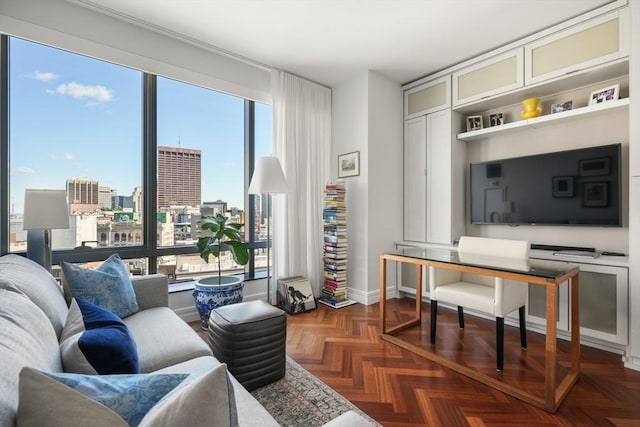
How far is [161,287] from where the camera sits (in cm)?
216

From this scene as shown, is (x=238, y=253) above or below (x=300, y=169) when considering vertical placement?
below

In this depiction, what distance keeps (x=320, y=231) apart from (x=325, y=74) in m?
1.90

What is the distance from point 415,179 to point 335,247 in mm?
1303

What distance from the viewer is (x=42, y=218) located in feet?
6.23

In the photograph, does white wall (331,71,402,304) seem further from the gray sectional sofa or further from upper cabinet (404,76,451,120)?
the gray sectional sofa

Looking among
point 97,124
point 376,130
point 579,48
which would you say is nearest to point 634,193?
point 579,48

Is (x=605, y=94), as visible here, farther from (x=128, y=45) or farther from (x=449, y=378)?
(x=128, y=45)

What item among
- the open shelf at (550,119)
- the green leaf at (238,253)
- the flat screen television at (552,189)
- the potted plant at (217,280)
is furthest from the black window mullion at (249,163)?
the flat screen television at (552,189)

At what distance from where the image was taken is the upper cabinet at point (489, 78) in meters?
2.83

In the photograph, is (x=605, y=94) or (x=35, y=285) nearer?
(x=35, y=285)

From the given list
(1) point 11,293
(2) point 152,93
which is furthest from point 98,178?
(1) point 11,293

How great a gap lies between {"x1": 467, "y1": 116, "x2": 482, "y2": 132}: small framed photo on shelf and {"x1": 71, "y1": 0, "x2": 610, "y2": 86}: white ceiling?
2.07ft

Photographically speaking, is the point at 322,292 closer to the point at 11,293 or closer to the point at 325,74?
the point at 325,74

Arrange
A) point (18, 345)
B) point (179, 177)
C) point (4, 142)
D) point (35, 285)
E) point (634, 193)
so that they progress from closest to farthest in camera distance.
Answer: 1. point (18, 345)
2. point (35, 285)
3. point (634, 193)
4. point (4, 142)
5. point (179, 177)
